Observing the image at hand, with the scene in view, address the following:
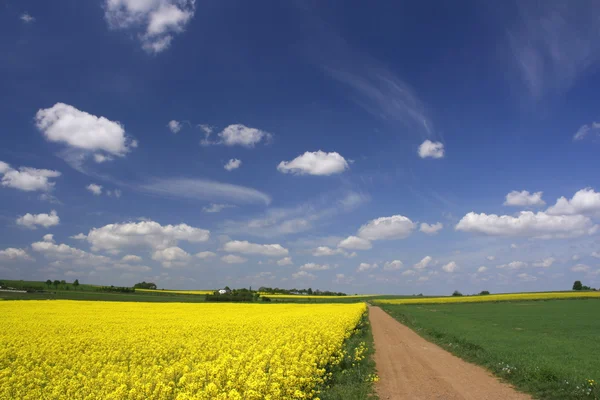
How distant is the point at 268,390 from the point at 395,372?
8.09m

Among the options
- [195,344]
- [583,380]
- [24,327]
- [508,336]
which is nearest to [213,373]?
[195,344]

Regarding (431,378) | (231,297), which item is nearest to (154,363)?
(431,378)

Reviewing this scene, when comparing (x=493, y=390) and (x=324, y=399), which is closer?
(x=324, y=399)

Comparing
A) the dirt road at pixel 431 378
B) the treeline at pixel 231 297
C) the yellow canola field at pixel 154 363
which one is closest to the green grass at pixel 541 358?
the dirt road at pixel 431 378

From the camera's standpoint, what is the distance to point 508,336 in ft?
73.9

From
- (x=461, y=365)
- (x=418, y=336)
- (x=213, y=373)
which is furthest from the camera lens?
(x=418, y=336)

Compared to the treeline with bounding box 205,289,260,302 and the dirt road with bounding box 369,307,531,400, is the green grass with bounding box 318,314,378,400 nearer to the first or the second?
the dirt road with bounding box 369,307,531,400

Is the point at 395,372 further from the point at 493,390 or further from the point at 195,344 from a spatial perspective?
the point at 195,344

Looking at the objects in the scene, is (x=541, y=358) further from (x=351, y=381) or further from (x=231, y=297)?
(x=231, y=297)

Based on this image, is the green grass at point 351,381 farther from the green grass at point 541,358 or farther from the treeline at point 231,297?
the treeline at point 231,297

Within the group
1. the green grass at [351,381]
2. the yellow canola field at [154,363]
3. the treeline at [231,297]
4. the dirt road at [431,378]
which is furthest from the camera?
the treeline at [231,297]

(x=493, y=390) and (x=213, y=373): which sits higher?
(x=213, y=373)

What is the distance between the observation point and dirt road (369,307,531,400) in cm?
1078

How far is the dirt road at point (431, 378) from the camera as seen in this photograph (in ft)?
35.4
